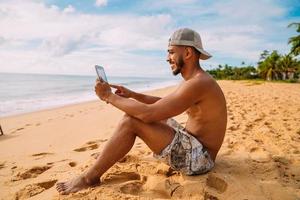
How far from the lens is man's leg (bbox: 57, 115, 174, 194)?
2.63m

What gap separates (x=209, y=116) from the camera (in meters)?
2.79

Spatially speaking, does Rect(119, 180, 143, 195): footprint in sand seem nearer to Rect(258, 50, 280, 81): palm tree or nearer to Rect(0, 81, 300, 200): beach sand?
Rect(0, 81, 300, 200): beach sand

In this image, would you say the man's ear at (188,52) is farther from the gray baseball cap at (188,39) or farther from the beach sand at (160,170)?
the beach sand at (160,170)

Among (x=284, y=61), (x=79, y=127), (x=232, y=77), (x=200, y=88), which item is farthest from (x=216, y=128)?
(x=232, y=77)

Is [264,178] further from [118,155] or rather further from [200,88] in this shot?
[118,155]

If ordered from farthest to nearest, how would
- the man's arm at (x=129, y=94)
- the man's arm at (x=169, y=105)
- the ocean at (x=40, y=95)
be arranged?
the ocean at (x=40, y=95)
the man's arm at (x=129, y=94)
the man's arm at (x=169, y=105)

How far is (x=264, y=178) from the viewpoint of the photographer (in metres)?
2.91

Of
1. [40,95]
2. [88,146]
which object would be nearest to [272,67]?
[40,95]

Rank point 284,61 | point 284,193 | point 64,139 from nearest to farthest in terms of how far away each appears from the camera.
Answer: point 284,193
point 64,139
point 284,61

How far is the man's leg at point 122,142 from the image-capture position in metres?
2.63

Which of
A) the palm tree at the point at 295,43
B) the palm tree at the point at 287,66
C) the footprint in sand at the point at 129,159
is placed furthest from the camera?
the palm tree at the point at 287,66

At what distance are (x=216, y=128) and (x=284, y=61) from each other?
48.0 m

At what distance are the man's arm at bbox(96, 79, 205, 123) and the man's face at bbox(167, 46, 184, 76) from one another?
0.27m

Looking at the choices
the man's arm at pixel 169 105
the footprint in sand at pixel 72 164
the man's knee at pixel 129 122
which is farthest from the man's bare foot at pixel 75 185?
the footprint in sand at pixel 72 164
